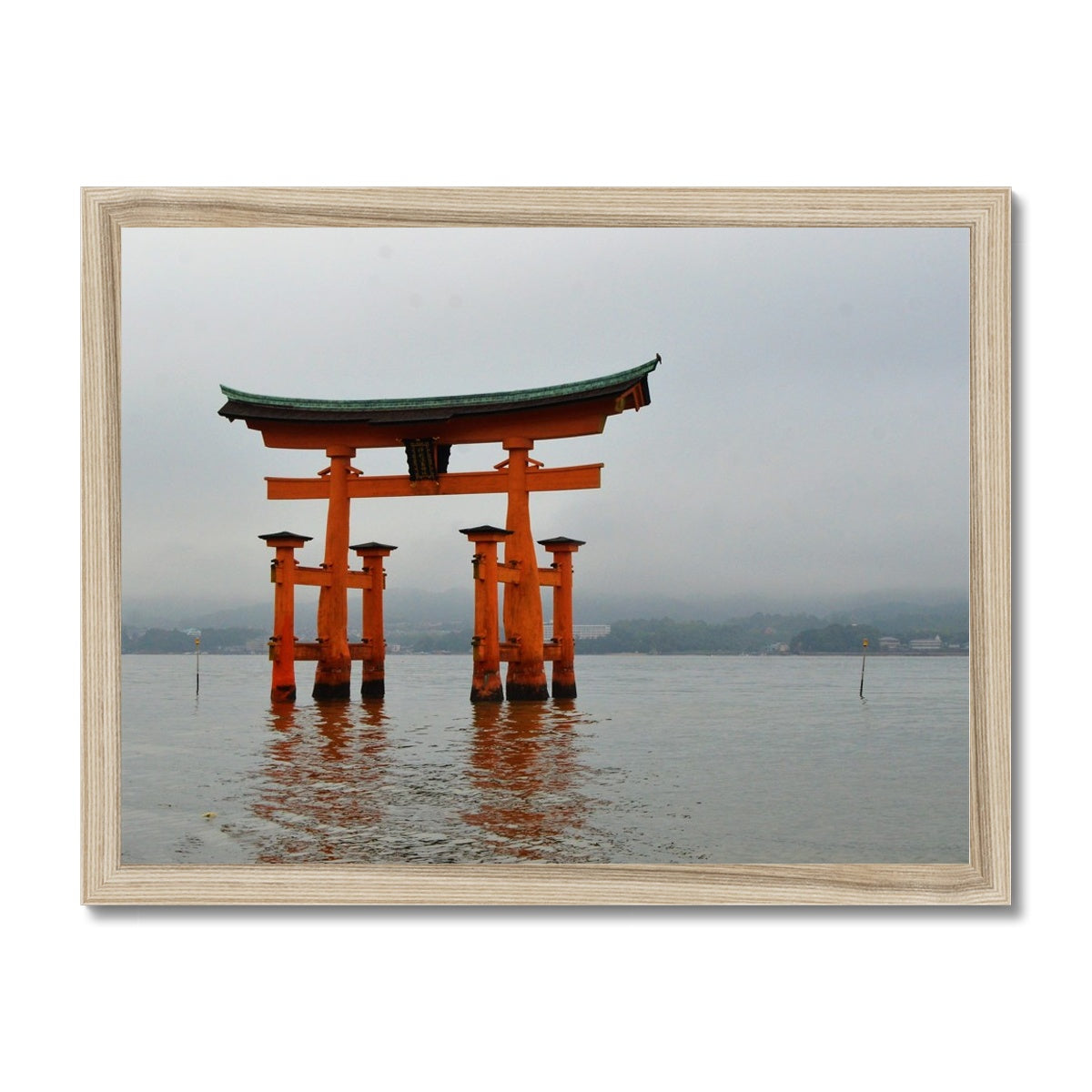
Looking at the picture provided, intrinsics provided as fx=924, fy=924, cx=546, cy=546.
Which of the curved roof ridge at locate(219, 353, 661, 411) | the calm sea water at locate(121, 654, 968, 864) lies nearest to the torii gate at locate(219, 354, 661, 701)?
the curved roof ridge at locate(219, 353, 661, 411)

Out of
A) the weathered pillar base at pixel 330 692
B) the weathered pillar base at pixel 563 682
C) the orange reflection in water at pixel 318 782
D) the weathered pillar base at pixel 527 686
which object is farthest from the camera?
the weathered pillar base at pixel 527 686

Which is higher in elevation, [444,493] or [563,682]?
[444,493]

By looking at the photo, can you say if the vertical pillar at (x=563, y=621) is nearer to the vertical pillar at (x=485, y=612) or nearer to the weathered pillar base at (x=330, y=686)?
the vertical pillar at (x=485, y=612)

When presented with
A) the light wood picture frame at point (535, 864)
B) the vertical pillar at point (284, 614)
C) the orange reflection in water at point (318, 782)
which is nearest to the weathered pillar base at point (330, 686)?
the orange reflection in water at point (318, 782)

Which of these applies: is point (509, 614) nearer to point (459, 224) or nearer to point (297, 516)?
point (297, 516)

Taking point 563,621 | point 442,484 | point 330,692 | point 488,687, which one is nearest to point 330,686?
point 330,692

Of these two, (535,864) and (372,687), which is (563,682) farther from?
(535,864)

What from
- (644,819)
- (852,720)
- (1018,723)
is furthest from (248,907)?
(1018,723)

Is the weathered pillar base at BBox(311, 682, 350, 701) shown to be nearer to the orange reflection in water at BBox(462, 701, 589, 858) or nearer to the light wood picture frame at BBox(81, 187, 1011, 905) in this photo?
the orange reflection in water at BBox(462, 701, 589, 858)
